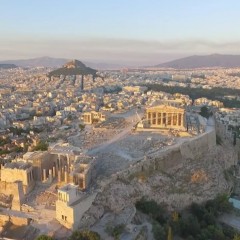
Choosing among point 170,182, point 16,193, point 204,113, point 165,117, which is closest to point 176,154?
point 170,182

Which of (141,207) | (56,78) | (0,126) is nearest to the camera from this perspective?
(141,207)

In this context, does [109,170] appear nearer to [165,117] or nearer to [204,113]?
[165,117]

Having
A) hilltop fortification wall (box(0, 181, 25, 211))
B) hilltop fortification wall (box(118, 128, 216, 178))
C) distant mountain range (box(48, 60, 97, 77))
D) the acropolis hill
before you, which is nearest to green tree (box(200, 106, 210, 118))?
the acropolis hill

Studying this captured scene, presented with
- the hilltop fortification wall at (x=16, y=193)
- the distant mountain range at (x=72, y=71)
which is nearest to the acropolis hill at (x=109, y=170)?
the hilltop fortification wall at (x=16, y=193)

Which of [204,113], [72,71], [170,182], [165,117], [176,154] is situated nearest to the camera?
[170,182]

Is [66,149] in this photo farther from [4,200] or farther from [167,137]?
[167,137]

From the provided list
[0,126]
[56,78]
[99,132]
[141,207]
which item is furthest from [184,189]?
[56,78]

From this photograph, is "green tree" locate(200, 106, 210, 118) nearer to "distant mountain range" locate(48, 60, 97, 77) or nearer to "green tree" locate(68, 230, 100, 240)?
"green tree" locate(68, 230, 100, 240)

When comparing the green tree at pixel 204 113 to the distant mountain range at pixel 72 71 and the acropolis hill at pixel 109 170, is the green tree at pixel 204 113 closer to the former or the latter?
the acropolis hill at pixel 109 170
